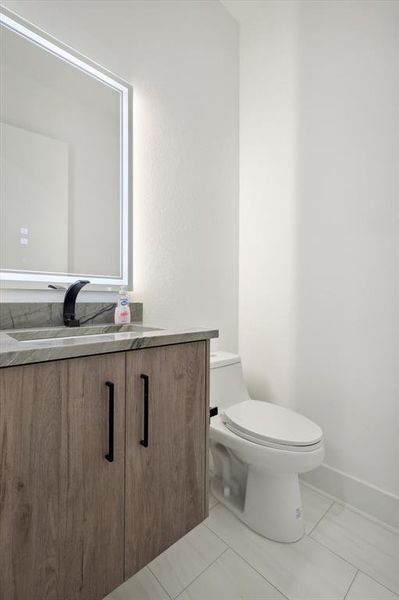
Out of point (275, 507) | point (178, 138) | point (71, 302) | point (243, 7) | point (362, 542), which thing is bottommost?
point (362, 542)

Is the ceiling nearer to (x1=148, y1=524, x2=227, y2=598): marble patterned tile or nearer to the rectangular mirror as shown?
the rectangular mirror

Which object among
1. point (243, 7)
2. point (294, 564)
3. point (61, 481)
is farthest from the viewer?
point (243, 7)

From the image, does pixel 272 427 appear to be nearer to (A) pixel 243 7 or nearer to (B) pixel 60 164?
(B) pixel 60 164

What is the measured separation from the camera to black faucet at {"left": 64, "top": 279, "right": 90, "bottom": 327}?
3.53 ft

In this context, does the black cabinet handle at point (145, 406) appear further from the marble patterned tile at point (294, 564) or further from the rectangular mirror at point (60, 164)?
the marble patterned tile at point (294, 564)

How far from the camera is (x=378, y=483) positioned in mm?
1358

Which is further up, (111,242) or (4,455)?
(111,242)

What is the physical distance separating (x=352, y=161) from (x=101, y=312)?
1377 millimetres

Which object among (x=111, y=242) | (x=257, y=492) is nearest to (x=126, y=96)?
(x=111, y=242)

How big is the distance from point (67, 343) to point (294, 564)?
47.4 inches

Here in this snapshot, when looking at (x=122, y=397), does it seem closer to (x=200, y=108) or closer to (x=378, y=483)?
(x=378, y=483)

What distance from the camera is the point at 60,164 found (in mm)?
1152

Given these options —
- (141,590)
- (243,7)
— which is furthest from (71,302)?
(243,7)

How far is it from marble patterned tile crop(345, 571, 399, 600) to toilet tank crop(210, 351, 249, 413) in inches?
29.5
